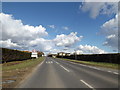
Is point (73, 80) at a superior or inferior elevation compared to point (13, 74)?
superior

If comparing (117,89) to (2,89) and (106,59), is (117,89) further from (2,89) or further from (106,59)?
(106,59)

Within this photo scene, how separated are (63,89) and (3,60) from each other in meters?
29.6

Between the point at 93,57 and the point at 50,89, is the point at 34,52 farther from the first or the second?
the point at 50,89

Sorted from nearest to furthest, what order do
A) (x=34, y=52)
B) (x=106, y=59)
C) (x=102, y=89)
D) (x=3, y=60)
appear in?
(x=102, y=89)
(x=3, y=60)
(x=106, y=59)
(x=34, y=52)

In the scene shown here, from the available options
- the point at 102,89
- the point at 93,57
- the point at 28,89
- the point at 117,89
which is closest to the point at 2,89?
the point at 28,89

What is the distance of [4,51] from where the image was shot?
115 ft

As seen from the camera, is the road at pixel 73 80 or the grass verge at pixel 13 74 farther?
the grass verge at pixel 13 74

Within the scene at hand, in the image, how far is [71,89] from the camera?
8164mm

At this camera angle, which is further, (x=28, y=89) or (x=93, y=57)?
(x=93, y=57)

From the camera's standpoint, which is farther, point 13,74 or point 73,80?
point 13,74

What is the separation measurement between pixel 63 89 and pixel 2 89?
3337 mm

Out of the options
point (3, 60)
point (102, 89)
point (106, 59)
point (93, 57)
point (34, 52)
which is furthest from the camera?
point (93, 57)

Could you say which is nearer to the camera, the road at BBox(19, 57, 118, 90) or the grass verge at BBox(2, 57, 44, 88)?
the road at BBox(19, 57, 118, 90)

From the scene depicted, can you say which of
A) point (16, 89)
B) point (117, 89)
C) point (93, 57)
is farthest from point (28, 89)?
point (93, 57)
